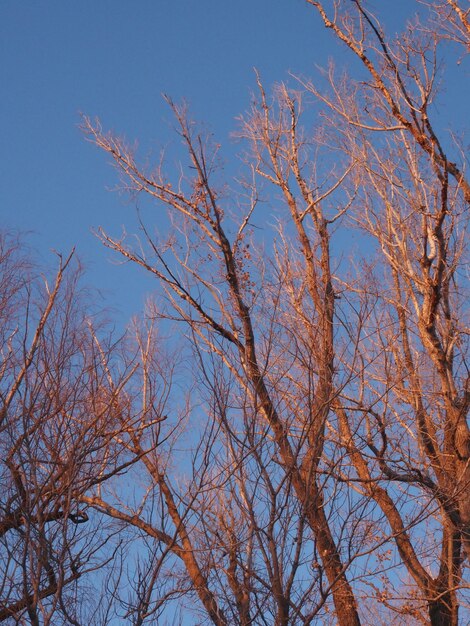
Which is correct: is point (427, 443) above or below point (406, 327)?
below

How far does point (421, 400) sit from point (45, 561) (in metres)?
5.57

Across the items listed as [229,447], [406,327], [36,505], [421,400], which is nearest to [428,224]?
[406,327]

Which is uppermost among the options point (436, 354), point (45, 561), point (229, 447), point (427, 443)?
point (436, 354)

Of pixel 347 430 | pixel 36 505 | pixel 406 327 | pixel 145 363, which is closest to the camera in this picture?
pixel 36 505

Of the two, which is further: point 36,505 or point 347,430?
point 347,430

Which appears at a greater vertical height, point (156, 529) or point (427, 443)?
point (427, 443)

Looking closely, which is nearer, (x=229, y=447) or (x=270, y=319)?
(x=229, y=447)

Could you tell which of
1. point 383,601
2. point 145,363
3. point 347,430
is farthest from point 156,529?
point 383,601

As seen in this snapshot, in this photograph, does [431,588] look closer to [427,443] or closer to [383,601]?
[383,601]

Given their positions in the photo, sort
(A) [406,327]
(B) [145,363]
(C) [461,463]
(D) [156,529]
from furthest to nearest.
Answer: (A) [406,327] < (C) [461,463] < (B) [145,363] < (D) [156,529]

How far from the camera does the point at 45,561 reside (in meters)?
5.05

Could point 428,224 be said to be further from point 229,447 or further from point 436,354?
point 229,447

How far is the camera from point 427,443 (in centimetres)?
909

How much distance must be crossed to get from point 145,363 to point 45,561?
8.77 ft
